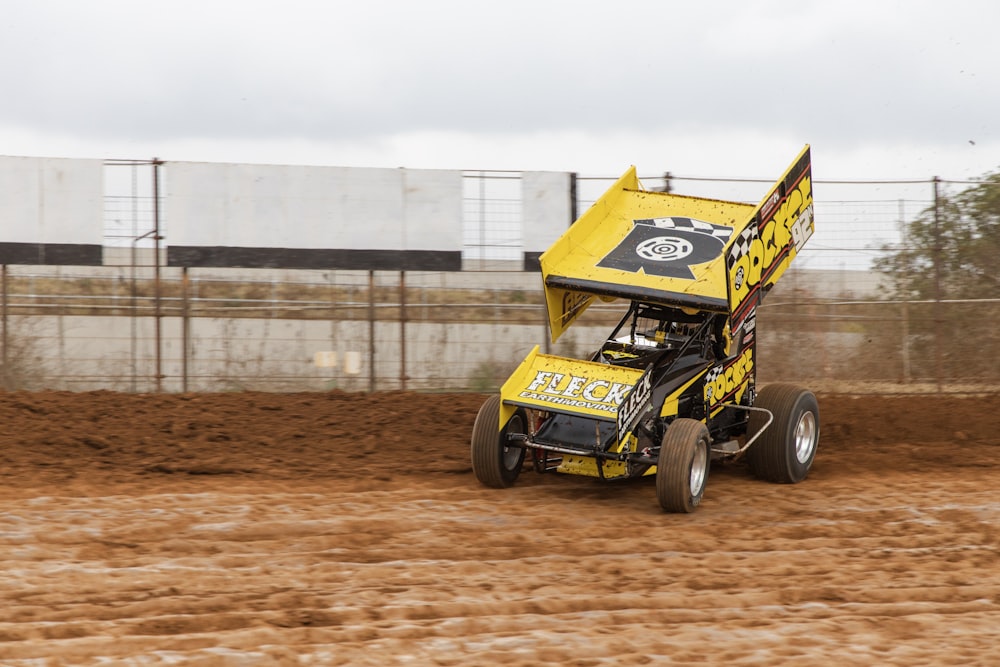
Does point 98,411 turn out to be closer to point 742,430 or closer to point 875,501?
point 742,430

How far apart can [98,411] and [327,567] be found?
600 centimetres

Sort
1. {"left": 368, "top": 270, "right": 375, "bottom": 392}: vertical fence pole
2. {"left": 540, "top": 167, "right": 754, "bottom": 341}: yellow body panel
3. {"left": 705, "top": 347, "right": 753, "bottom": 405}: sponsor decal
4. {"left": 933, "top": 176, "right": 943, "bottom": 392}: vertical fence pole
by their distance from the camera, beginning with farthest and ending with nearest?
{"left": 933, "top": 176, "right": 943, "bottom": 392}: vertical fence pole < {"left": 368, "top": 270, "right": 375, "bottom": 392}: vertical fence pole < {"left": 705, "top": 347, "right": 753, "bottom": 405}: sponsor decal < {"left": 540, "top": 167, "right": 754, "bottom": 341}: yellow body panel

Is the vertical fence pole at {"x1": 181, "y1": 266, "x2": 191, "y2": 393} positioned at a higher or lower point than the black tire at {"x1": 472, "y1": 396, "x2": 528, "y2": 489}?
higher

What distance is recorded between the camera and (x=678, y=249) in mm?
9797

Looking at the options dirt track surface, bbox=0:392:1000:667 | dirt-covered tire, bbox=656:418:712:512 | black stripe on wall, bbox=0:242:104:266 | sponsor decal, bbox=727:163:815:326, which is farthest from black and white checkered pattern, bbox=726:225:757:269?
black stripe on wall, bbox=0:242:104:266

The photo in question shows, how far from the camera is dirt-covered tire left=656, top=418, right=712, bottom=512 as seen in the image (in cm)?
830

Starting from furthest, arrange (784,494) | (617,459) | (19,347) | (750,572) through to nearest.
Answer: (19,347) < (784,494) < (617,459) < (750,572)

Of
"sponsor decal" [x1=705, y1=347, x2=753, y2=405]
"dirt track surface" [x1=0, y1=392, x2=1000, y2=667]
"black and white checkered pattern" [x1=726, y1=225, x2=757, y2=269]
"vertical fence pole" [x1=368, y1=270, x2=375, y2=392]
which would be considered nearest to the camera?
"dirt track surface" [x1=0, y1=392, x2=1000, y2=667]

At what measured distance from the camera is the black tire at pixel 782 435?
9.72 meters

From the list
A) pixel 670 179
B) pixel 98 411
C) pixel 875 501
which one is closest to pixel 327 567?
pixel 875 501

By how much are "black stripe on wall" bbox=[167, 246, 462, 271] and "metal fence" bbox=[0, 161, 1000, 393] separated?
5.8 inches

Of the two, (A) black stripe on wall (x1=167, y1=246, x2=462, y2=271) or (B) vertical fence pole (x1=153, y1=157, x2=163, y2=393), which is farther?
(A) black stripe on wall (x1=167, y1=246, x2=462, y2=271)

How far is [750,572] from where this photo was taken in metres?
6.93

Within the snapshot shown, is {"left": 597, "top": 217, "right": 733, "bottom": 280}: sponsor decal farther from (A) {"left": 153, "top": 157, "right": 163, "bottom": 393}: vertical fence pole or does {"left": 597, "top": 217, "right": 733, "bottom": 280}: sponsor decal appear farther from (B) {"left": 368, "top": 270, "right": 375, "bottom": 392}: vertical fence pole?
(A) {"left": 153, "top": 157, "right": 163, "bottom": 393}: vertical fence pole
